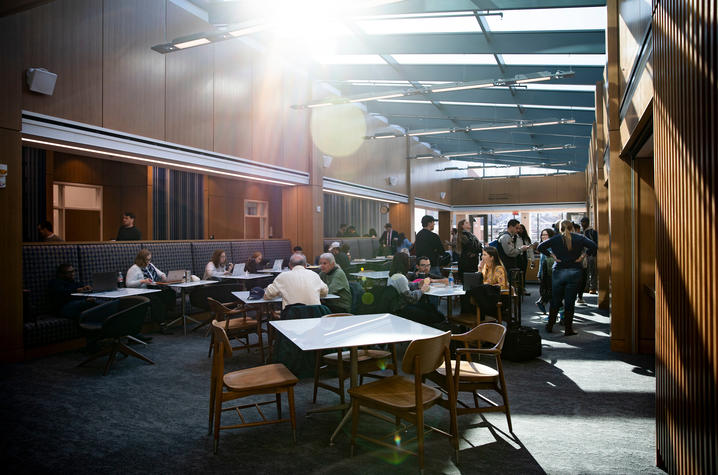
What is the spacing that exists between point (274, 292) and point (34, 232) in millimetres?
7105

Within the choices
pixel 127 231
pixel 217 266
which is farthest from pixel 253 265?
pixel 127 231

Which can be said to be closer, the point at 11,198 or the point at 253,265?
the point at 11,198

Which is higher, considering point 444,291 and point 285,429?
point 444,291

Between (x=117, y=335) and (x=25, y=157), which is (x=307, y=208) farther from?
(x=117, y=335)

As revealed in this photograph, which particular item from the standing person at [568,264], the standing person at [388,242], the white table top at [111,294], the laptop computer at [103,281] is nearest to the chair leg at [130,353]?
the white table top at [111,294]

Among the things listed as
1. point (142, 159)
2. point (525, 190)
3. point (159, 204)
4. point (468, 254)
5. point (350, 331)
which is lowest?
point (350, 331)

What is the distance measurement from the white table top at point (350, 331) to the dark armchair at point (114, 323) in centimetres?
228

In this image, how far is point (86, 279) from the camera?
261 inches

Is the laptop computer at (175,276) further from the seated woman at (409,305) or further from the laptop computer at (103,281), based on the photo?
the seated woman at (409,305)

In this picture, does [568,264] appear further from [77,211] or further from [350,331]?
[77,211]

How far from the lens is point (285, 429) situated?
11.6 feet

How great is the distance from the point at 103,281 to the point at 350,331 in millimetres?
4051

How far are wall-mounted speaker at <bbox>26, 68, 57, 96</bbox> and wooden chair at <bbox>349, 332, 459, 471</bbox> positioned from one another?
5651 millimetres

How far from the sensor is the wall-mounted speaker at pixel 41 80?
568cm
